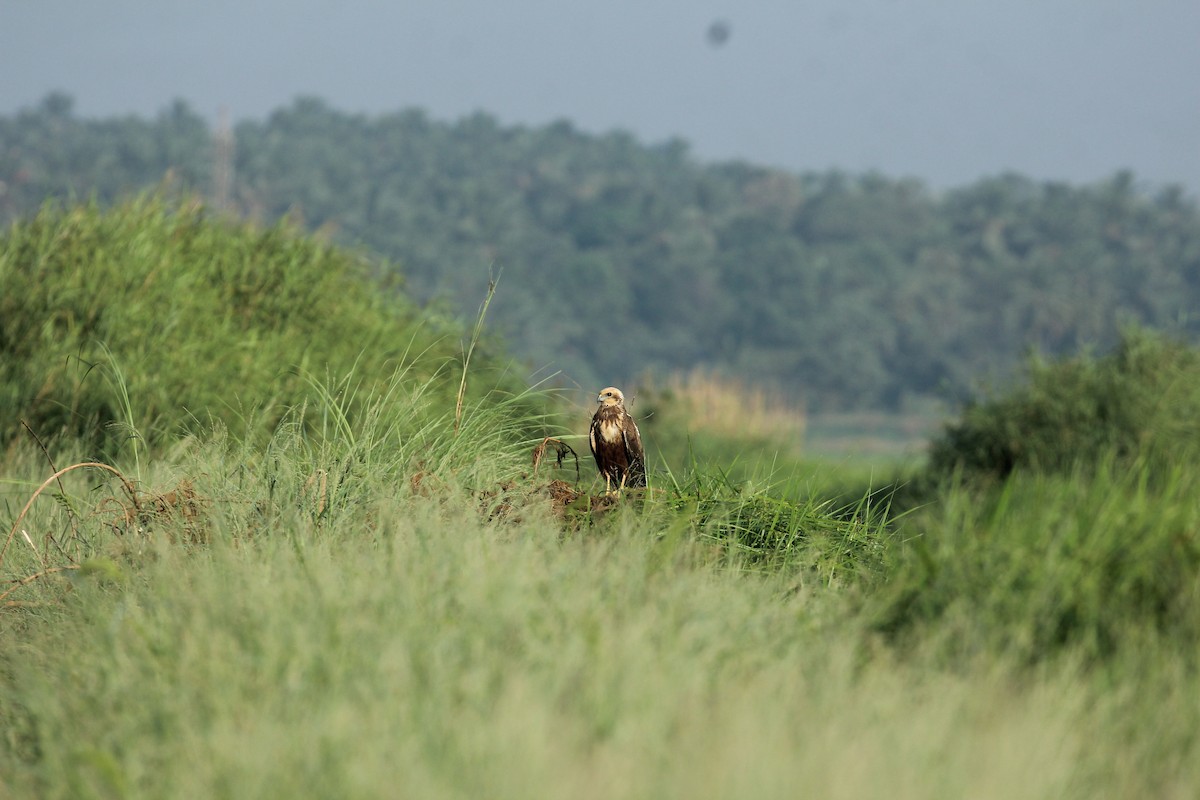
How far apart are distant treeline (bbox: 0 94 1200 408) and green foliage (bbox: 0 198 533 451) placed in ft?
184

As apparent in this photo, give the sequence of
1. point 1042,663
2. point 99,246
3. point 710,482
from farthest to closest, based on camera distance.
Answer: point 99,246
point 710,482
point 1042,663

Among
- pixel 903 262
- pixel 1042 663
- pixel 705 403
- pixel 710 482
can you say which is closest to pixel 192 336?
pixel 710 482

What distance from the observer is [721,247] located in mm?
92750

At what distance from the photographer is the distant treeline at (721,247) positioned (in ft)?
256

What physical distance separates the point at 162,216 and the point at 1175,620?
30.2ft

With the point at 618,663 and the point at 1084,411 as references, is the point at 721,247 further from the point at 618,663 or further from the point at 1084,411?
the point at 618,663

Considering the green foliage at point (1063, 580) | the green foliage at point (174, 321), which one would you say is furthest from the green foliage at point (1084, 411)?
the green foliage at point (1063, 580)

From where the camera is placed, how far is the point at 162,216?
36.1 ft

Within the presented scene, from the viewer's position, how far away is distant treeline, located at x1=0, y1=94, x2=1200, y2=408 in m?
77.9

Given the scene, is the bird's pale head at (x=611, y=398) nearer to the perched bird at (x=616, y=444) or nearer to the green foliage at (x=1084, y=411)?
the perched bird at (x=616, y=444)

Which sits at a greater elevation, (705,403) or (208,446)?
(208,446)

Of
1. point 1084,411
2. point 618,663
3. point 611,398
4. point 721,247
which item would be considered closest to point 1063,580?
point 618,663

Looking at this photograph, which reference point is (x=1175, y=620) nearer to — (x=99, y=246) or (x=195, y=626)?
(x=195, y=626)

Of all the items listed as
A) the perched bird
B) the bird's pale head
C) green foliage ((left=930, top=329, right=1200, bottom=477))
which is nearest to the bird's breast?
the perched bird
